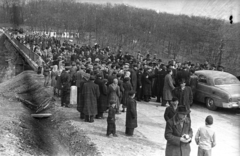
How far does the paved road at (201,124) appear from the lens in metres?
8.75

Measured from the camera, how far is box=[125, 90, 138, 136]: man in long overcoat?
8.84 m

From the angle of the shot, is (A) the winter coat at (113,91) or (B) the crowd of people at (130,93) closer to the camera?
(B) the crowd of people at (130,93)

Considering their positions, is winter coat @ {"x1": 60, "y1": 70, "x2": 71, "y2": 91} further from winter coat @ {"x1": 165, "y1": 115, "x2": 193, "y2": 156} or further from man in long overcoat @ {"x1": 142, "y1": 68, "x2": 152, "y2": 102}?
winter coat @ {"x1": 165, "y1": 115, "x2": 193, "y2": 156}

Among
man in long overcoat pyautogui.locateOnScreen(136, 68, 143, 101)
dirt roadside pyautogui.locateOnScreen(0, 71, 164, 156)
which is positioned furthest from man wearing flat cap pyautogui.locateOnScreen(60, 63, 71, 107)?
man in long overcoat pyautogui.locateOnScreen(136, 68, 143, 101)

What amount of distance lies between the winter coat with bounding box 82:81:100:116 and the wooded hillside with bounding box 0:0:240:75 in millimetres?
15259

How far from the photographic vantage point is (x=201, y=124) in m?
10.8

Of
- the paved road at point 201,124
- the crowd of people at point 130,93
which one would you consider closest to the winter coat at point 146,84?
the crowd of people at point 130,93

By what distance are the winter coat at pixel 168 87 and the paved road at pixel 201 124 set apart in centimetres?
65

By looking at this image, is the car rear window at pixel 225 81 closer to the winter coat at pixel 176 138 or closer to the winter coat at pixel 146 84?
the winter coat at pixel 146 84

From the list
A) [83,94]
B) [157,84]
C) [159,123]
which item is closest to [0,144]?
[83,94]

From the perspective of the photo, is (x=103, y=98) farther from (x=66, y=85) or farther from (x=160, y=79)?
(x=160, y=79)

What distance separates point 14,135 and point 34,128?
4.58ft

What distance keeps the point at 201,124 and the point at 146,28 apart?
40400 millimetres

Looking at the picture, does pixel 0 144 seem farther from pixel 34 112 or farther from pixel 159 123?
pixel 159 123
